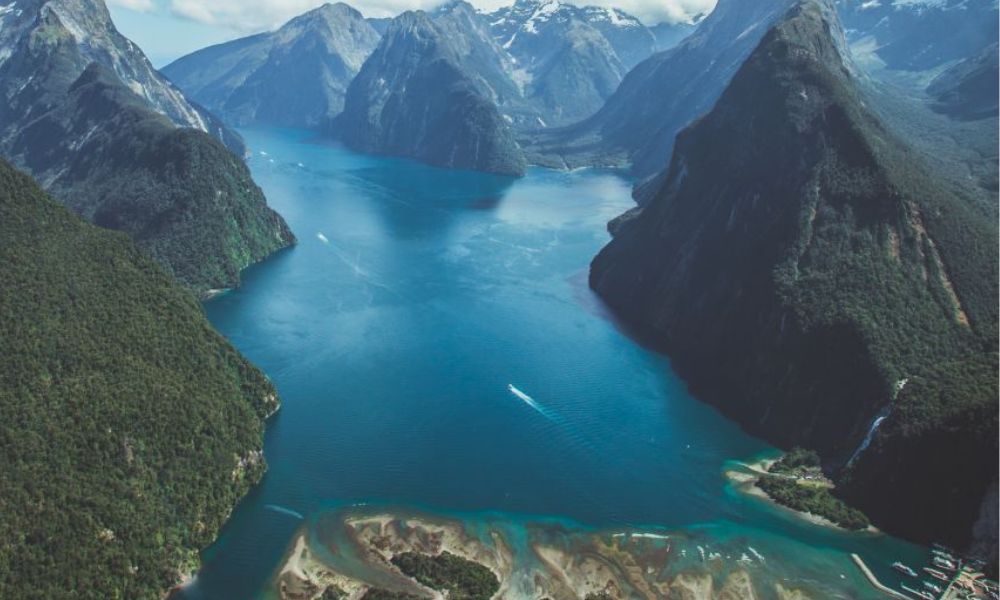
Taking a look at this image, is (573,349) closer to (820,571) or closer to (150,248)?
(820,571)

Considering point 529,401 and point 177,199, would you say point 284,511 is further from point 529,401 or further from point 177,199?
point 177,199

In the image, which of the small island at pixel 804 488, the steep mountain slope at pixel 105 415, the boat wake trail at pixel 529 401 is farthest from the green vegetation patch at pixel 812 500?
the steep mountain slope at pixel 105 415

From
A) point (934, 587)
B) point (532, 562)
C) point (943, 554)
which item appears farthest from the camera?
point (943, 554)

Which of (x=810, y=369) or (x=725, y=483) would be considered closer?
(x=725, y=483)

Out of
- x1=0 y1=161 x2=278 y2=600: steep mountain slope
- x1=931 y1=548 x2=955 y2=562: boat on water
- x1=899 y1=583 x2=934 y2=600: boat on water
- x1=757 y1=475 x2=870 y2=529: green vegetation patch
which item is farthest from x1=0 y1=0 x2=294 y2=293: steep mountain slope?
x1=931 y1=548 x2=955 y2=562: boat on water

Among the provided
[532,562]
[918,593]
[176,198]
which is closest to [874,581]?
[918,593]

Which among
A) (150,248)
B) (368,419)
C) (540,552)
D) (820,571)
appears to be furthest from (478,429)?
(150,248)

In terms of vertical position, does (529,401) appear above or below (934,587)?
below

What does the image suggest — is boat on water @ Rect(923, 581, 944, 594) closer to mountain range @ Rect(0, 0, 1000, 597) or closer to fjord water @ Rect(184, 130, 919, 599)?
fjord water @ Rect(184, 130, 919, 599)
